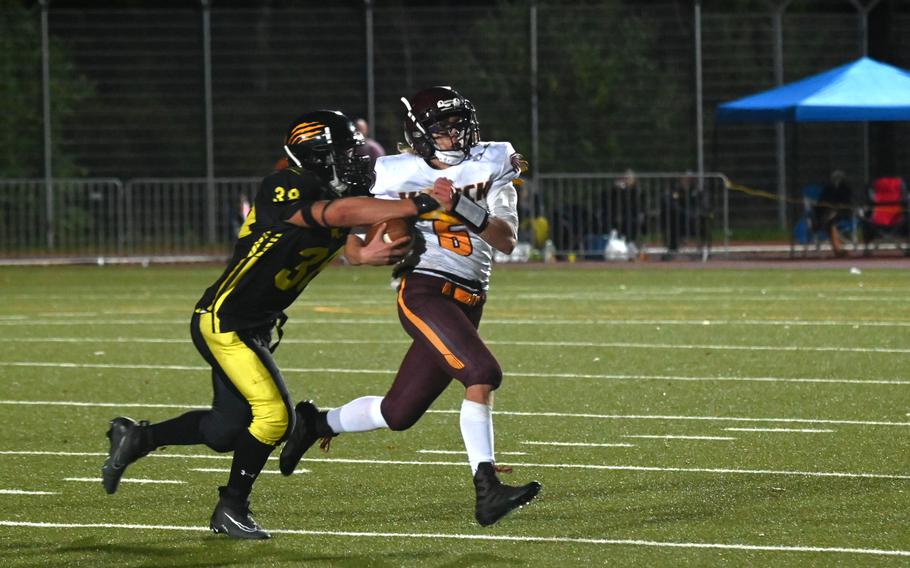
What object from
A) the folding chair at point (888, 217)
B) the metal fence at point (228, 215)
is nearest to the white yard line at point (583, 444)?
the metal fence at point (228, 215)

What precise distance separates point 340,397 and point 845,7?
3219cm

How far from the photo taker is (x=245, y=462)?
676cm

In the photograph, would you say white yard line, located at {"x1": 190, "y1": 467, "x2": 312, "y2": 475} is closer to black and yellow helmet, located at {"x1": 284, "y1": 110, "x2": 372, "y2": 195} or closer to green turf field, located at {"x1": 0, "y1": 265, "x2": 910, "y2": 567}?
green turf field, located at {"x1": 0, "y1": 265, "x2": 910, "y2": 567}

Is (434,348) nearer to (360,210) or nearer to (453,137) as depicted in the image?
(360,210)

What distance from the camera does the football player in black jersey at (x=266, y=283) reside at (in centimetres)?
669

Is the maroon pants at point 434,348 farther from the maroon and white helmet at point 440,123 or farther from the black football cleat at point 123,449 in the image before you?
the black football cleat at point 123,449

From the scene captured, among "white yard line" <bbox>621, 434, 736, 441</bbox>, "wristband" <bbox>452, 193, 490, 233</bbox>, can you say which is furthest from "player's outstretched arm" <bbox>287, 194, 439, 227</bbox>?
"white yard line" <bbox>621, 434, 736, 441</bbox>

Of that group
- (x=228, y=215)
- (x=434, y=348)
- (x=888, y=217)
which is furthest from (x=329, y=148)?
(x=228, y=215)

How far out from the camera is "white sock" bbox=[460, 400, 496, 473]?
262 inches

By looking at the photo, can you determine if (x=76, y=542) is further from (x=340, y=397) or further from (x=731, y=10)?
(x=731, y=10)

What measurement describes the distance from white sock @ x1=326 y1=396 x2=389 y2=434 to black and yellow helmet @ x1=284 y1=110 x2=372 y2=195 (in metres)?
0.99

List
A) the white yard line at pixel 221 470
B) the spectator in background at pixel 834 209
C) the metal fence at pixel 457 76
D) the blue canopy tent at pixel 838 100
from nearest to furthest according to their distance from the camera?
the white yard line at pixel 221 470, the blue canopy tent at pixel 838 100, the spectator in background at pixel 834 209, the metal fence at pixel 457 76

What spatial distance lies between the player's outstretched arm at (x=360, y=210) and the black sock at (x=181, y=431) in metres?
1.06

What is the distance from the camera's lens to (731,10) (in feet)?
126
